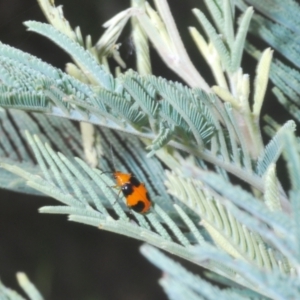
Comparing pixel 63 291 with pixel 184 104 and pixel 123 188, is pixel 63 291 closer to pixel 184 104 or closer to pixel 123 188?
pixel 123 188

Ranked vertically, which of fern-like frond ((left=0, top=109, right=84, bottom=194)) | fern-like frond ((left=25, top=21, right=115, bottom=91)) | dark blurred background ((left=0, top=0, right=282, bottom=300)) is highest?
fern-like frond ((left=25, top=21, right=115, bottom=91))

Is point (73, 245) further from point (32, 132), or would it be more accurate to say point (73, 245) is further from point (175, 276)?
point (175, 276)

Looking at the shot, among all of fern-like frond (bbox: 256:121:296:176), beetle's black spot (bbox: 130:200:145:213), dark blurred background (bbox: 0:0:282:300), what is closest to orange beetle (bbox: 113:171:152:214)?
beetle's black spot (bbox: 130:200:145:213)

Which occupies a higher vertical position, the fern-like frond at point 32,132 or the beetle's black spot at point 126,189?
the fern-like frond at point 32,132

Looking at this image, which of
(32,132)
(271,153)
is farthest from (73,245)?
(271,153)

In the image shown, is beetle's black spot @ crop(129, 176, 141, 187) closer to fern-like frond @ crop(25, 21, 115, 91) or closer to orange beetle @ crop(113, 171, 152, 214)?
orange beetle @ crop(113, 171, 152, 214)

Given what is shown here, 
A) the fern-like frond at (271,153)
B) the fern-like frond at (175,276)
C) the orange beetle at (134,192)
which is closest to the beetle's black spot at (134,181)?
the orange beetle at (134,192)

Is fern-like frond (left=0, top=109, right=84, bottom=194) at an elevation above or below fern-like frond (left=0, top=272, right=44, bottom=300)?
above

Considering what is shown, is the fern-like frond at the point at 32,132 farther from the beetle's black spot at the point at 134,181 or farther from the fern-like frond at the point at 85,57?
the fern-like frond at the point at 85,57
